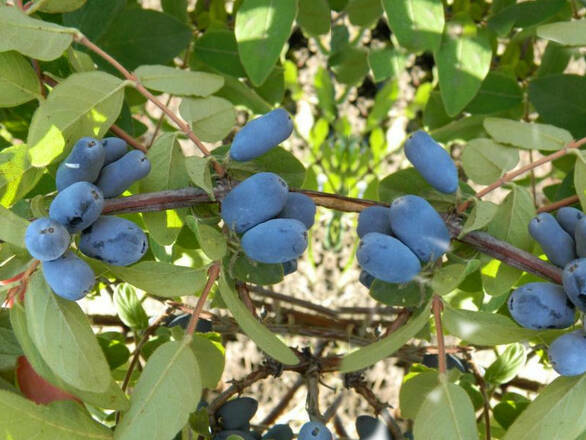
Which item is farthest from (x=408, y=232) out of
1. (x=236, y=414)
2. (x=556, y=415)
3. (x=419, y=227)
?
(x=236, y=414)

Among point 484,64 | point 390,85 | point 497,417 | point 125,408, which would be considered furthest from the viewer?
point 390,85

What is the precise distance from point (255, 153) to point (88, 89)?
177mm

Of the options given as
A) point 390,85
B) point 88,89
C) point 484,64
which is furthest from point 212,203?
point 390,85

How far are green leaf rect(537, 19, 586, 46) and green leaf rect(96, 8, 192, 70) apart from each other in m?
0.60

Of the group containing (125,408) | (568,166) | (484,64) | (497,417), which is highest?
(484,64)

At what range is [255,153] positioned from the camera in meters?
0.76

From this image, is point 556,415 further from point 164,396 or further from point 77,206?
point 77,206

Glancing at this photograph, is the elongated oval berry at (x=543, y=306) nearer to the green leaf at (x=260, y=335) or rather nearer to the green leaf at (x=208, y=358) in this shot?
the green leaf at (x=260, y=335)

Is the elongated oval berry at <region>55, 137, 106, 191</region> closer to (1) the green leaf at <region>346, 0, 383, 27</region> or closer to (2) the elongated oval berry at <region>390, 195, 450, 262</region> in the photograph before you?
(2) the elongated oval berry at <region>390, 195, 450, 262</region>

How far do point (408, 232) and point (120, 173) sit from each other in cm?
28

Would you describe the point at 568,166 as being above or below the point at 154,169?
below

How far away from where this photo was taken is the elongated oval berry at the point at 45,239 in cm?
62

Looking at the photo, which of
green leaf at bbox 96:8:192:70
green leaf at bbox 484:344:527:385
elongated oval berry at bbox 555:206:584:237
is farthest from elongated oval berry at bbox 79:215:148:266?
green leaf at bbox 484:344:527:385

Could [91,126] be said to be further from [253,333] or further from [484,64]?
[484,64]
